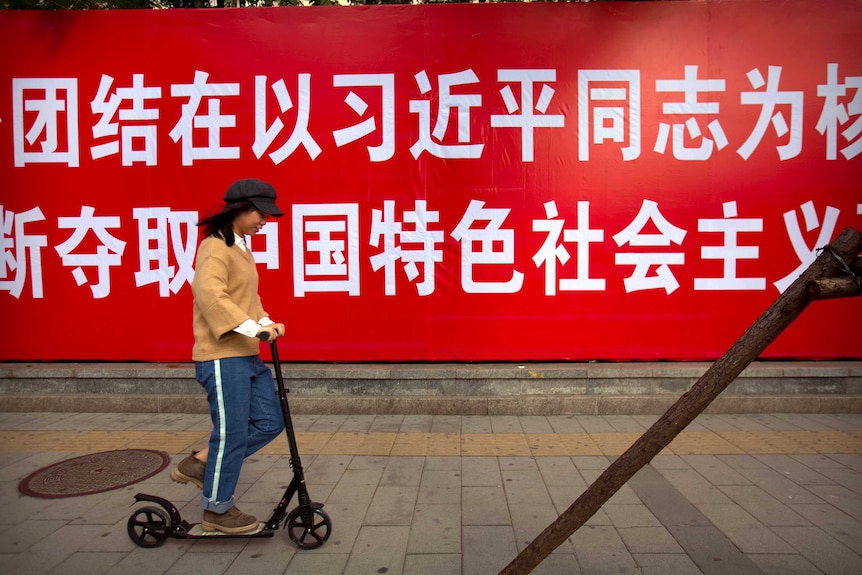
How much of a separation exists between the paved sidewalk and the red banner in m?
0.99

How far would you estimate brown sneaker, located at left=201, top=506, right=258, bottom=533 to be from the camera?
3270mm

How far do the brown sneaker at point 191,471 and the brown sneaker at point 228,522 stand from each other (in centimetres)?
21

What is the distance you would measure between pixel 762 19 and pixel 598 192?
2.31 m

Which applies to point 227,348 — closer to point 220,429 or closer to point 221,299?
point 221,299

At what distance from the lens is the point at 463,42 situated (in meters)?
5.86

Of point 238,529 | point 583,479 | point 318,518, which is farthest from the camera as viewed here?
point 583,479

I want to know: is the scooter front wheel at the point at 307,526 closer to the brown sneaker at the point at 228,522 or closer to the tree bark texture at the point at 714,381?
the brown sneaker at the point at 228,522

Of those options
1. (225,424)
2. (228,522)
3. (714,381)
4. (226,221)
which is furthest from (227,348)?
(714,381)

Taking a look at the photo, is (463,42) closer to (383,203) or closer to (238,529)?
(383,203)

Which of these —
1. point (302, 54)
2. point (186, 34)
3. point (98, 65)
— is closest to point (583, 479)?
point (302, 54)

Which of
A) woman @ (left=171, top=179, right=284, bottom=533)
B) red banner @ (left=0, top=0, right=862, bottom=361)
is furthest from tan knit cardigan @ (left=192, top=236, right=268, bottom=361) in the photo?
red banner @ (left=0, top=0, right=862, bottom=361)

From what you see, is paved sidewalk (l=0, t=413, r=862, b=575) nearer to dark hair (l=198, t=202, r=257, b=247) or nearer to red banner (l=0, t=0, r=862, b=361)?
red banner (l=0, t=0, r=862, b=361)

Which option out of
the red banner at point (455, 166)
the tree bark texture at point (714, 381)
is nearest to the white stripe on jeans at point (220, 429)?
the tree bark texture at point (714, 381)

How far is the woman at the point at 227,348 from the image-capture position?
10.5 feet
